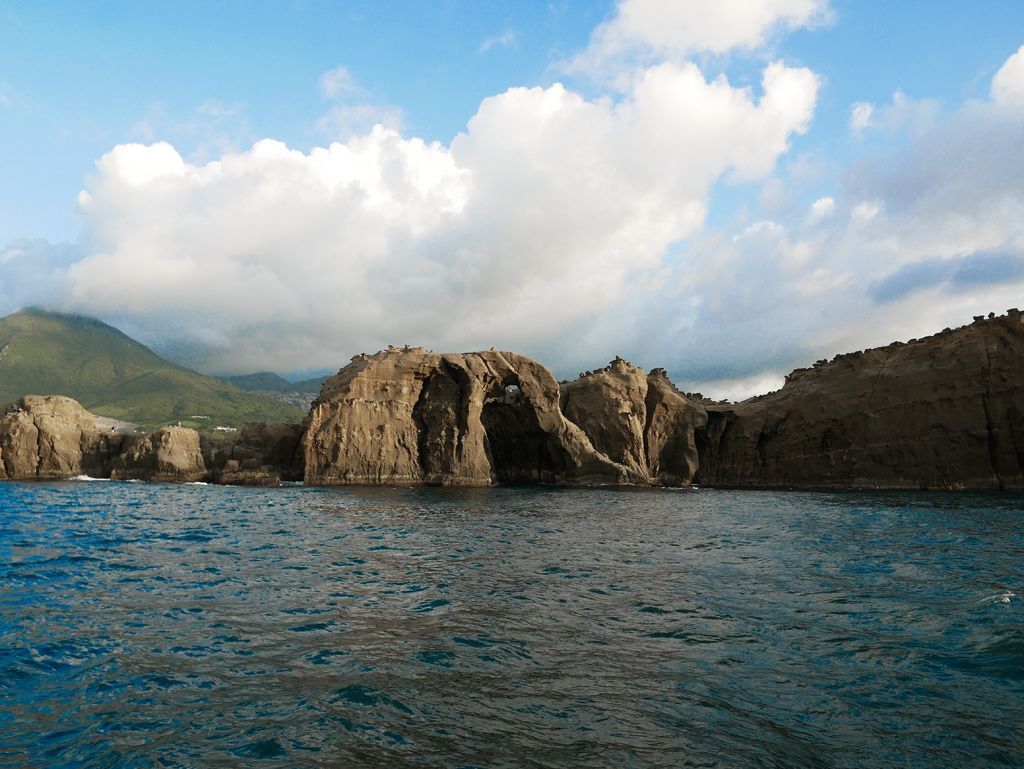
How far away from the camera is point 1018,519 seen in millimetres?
31906

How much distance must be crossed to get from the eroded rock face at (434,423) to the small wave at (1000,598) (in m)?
54.9

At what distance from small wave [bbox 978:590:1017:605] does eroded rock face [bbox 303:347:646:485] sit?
5491 cm

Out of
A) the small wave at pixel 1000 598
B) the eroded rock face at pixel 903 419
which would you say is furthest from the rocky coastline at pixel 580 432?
the small wave at pixel 1000 598

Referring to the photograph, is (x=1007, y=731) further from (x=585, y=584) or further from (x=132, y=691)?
(x=132, y=691)

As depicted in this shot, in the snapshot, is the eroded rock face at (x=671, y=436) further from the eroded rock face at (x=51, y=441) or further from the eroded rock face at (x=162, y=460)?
the eroded rock face at (x=51, y=441)

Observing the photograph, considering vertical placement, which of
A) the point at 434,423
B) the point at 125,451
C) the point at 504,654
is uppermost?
the point at 434,423

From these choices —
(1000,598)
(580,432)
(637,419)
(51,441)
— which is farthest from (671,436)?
(51,441)

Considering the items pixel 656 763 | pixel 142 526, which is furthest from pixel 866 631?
pixel 142 526

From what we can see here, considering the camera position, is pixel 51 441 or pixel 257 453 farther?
pixel 257 453

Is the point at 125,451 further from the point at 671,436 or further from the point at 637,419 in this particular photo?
the point at 671,436

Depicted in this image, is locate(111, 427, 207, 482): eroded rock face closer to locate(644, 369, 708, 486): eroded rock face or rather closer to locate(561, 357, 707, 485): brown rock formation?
locate(561, 357, 707, 485): brown rock formation

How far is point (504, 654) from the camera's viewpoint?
10422mm

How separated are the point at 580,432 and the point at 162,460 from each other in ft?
163

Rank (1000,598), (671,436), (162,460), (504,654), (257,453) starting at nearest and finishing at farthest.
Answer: (504,654), (1000,598), (162,460), (257,453), (671,436)
